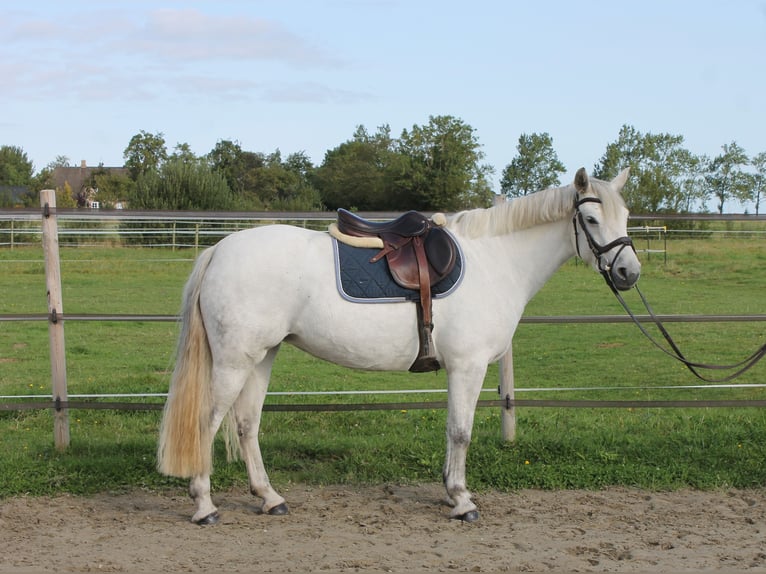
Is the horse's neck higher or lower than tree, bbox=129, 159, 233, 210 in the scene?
lower

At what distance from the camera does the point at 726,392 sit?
7.87 metres

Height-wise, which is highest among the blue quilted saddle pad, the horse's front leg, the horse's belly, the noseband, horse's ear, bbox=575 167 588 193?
horse's ear, bbox=575 167 588 193

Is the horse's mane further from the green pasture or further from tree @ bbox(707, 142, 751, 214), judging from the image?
tree @ bbox(707, 142, 751, 214)

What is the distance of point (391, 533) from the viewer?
391 cm

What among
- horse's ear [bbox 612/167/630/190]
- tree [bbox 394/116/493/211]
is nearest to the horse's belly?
horse's ear [bbox 612/167/630/190]

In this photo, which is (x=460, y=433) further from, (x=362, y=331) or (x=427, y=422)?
(x=427, y=422)

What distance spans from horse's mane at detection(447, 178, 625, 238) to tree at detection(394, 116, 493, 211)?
40815 mm

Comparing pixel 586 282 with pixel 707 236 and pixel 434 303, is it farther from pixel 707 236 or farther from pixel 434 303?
pixel 434 303

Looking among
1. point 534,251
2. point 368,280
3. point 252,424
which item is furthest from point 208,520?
point 534,251

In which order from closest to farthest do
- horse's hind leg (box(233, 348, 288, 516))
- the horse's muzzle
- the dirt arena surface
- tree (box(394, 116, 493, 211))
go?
the dirt arena surface
the horse's muzzle
horse's hind leg (box(233, 348, 288, 516))
tree (box(394, 116, 493, 211))

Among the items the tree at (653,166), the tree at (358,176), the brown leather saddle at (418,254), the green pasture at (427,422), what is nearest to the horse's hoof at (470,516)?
the green pasture at (427,422)

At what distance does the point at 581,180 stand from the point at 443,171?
43.9m

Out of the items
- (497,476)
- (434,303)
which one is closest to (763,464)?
(497,476)

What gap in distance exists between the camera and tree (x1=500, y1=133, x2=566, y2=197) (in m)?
53.2
